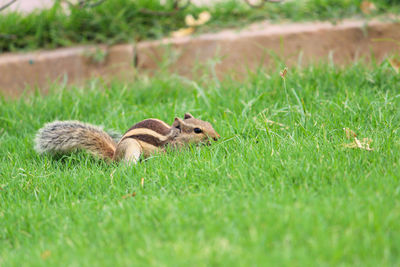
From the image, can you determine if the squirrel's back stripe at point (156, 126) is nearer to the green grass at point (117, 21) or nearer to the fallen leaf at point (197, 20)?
the green grass at point (117, 21)

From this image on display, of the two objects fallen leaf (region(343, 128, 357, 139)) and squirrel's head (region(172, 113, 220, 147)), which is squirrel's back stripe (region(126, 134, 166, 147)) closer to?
squirrel's head (region(172, 113, 220, 147))

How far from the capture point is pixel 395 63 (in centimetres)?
457

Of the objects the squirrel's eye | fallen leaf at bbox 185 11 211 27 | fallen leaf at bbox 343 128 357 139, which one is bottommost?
fallen leaf at bbox 343 128 357 139

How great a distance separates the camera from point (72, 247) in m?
2.29

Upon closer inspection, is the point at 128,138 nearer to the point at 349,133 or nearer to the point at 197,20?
the point at 349,133

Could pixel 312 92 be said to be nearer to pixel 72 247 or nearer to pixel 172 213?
pixel 172 213

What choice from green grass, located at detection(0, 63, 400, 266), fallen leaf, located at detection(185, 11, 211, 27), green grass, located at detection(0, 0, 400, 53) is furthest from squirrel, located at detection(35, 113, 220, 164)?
fallen leaf, located at detection(185, 11, 211, 27)

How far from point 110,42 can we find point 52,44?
0.77 m

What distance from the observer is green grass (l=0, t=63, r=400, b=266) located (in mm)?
2079

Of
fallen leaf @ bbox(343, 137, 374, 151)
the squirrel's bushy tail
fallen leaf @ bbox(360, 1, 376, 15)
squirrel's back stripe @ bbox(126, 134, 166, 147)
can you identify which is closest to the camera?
fallen leaf @ bbox(343, 137, 374, 151)

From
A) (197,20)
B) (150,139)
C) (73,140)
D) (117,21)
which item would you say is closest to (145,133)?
(150,139)

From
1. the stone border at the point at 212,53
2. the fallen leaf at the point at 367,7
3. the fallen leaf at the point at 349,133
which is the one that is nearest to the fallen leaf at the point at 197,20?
the stone border at the point at 212,53

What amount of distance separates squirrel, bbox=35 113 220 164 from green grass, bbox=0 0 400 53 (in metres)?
2.45

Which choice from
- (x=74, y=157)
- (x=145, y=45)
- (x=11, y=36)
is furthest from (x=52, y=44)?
(x=74, y=157)
